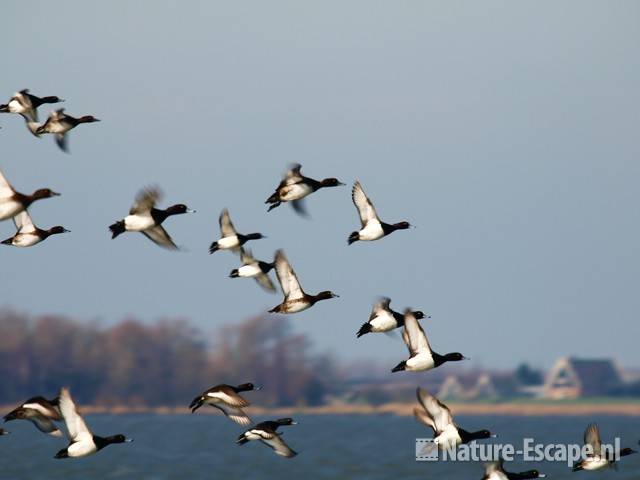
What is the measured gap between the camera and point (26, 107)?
28297 mm

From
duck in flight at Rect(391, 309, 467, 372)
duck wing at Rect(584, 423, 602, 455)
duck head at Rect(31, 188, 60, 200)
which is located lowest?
duck wing at Rect(584, 423, 602, 455)

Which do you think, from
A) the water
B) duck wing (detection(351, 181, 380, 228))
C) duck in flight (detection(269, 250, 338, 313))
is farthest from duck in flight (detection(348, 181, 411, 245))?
the water

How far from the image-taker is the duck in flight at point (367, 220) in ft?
88.3

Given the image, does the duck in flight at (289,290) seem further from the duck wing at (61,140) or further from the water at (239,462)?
the water at (239,462)

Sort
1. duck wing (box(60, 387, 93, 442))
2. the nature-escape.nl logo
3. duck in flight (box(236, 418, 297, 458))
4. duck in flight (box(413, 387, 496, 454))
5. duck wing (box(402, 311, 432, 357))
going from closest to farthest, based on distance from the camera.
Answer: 1. duck wing (box(60, 387, 93, 442))
2. duck in flight (box(413, 387, 496, 454))
3. duck wing (box(402, 311, 432, 357))
4. duck in flight (box(236, 418, 297, 458))
5. the nature-escape.nl logo

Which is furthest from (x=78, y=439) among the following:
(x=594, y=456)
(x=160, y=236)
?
(x=594, y=456)

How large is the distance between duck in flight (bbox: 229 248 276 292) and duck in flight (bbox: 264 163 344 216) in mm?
2018

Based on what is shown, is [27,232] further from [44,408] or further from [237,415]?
[237,415]

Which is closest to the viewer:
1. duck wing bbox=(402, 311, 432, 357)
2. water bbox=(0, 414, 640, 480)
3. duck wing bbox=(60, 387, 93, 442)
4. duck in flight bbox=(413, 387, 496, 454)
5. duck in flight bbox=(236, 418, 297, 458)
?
duck wing bbox=(60, 387, 93, 442)

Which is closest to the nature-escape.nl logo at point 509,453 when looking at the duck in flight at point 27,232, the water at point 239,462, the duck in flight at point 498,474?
the water at point 239,462

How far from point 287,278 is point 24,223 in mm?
5526

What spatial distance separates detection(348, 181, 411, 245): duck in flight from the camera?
1059 inches

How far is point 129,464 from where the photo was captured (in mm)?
77312

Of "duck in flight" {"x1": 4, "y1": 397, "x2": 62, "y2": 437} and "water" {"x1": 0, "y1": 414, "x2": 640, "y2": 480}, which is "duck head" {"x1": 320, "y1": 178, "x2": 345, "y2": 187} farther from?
"water" {"x1": 0, "y1": 414, "x2": 640, "y2": 480}
